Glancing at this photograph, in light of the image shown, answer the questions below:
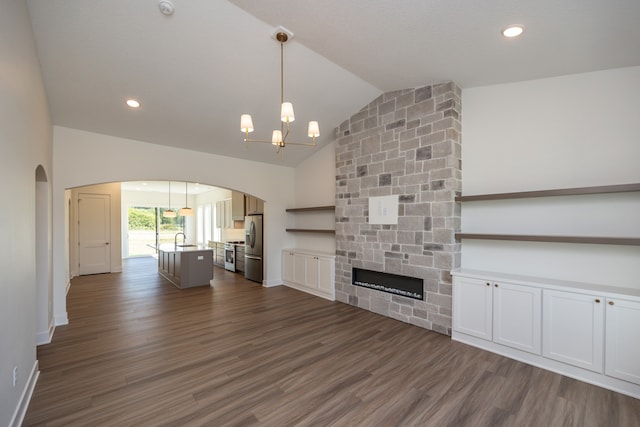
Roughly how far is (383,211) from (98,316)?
474 cm

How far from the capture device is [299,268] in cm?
598

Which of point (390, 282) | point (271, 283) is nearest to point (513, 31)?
point (390, 282)

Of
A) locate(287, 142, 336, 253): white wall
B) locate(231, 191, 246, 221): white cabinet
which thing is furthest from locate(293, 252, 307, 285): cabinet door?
locate(231, 191, 246, 221): white cabinet

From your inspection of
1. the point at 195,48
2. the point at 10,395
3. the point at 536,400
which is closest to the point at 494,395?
the point at 536,400

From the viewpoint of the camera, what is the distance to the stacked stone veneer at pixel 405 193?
370 centimetres

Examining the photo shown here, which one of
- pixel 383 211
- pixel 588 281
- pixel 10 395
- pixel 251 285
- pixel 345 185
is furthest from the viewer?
pixel 251 285

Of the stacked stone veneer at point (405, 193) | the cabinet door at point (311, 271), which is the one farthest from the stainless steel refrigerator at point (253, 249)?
the stacked stone veneer at point (405, 193)

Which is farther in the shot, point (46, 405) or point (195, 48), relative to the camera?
point (195, 48)

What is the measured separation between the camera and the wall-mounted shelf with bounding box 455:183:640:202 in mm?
2520

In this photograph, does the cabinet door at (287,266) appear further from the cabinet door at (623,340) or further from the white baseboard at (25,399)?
the cabinet door at (623,340)

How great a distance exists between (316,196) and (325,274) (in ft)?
5.68

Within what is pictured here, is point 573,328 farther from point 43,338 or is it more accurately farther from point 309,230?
point 43,338

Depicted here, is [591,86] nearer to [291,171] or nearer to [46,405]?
[291,171]

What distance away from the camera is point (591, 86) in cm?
297
